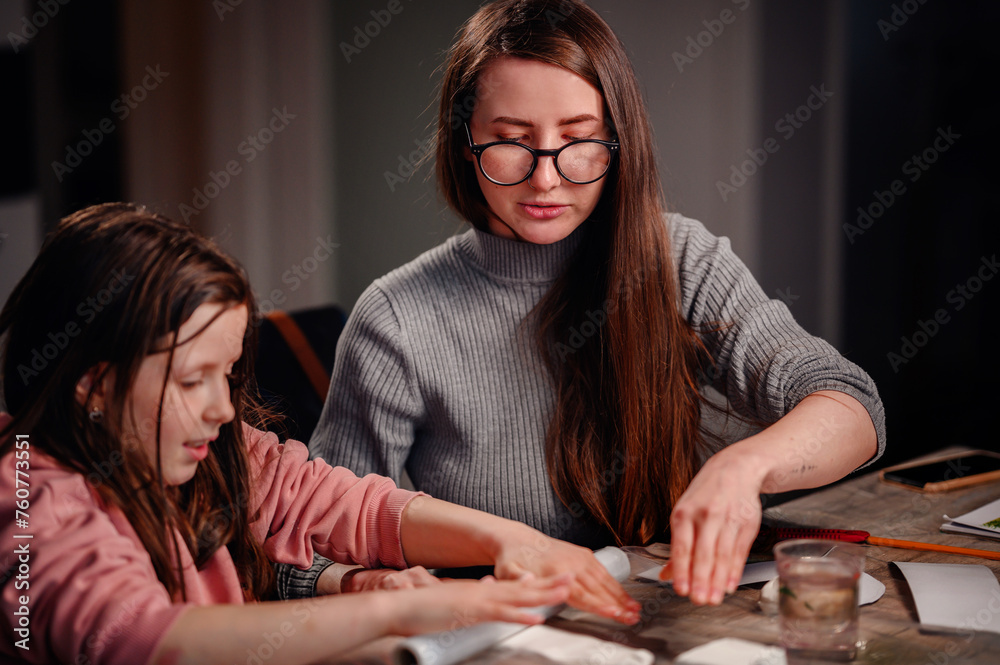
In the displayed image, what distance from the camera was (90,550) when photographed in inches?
29.8

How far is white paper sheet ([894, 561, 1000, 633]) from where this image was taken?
2.95 feet

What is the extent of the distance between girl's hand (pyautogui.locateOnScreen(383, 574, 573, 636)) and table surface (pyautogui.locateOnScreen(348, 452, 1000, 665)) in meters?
0.05

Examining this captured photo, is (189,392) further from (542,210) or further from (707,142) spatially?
(707,142)

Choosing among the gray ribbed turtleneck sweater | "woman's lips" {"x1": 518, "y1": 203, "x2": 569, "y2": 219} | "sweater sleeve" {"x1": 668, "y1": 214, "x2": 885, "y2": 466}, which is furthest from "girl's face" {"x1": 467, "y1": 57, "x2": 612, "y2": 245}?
"sweater sleeve" {"x1": 668, "y1": 214, "x2": 885, "y2": 466}

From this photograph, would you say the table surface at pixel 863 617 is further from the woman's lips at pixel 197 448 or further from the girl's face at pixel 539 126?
the girl's face at pixel 539 126

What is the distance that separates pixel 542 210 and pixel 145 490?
2.20ft

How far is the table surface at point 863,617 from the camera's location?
84 cm

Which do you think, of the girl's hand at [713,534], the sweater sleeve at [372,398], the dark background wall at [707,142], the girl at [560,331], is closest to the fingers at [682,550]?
the girl's hand at [713,534]

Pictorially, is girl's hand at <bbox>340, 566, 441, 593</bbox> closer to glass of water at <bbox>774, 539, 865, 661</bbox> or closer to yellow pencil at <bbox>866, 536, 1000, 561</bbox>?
glass of water at <bbox>774, 539, 865, 661</bbox>

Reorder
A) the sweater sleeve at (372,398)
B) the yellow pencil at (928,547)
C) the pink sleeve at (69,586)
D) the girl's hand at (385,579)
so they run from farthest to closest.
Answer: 1. the sweater sleeve at (372,398)
2. the yellow pencil at (928,547)
3. the girl's hand at (385,579)
4. the pink sleeve at (69,586)

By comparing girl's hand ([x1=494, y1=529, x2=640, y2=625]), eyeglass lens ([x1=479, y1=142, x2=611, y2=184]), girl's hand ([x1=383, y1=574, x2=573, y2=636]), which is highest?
eyeglass lens ([x1=479, y1=142, x2=611, y2=184])

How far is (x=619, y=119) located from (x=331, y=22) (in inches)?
76.7

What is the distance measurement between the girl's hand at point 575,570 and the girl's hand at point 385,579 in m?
0.09

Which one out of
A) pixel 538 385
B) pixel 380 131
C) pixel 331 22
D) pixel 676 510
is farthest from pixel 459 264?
pixel 331 22
